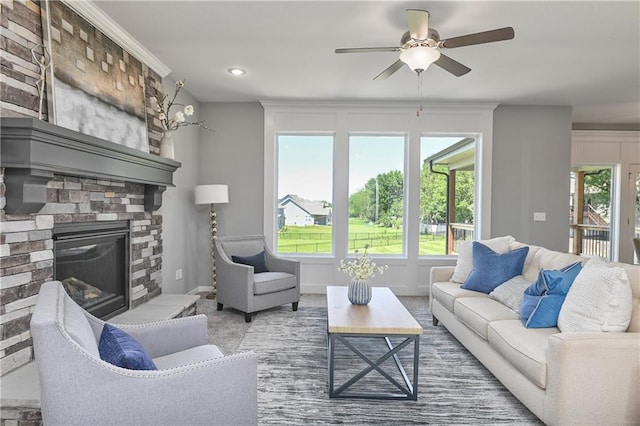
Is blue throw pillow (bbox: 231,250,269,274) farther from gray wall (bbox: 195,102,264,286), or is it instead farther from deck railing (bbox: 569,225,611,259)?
deck railing (bbox: 569,225,611,259)

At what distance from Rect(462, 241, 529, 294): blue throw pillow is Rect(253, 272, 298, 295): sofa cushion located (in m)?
1.84

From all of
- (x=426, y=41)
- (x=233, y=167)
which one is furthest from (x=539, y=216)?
(x=233, y=167)

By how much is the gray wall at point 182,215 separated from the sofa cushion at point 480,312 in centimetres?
311

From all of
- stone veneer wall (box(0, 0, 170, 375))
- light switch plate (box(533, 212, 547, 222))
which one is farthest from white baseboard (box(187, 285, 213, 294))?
light switch plate (box(533, 212, 547, 222))

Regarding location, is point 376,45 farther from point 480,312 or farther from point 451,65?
point 480,312

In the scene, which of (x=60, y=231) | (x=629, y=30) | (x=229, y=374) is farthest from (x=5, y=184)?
(x=629, y=30)

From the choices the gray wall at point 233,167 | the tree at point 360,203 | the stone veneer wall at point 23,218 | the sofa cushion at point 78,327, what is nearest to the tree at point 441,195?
the tree at point 360,203

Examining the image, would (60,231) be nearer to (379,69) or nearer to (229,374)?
(229,374)

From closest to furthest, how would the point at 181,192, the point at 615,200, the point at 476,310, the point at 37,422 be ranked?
the point at 37,422, the point at 476,310, the point at 181,192, the point at 615,200

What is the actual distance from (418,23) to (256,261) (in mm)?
2941

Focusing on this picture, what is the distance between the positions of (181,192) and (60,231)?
2139mm

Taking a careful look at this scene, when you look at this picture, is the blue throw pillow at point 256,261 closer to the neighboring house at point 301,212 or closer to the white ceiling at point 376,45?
the neighboring house at point 301,212

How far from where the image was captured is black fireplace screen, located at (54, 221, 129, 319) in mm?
2481

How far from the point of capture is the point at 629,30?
283 centimetres
